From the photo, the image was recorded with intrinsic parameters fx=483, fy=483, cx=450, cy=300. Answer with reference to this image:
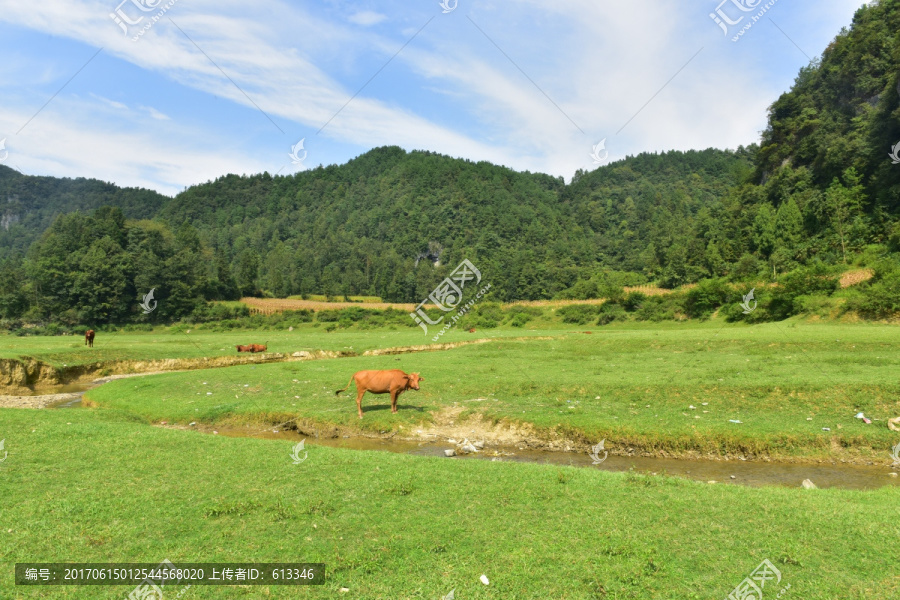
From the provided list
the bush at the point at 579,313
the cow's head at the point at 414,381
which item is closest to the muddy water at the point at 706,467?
the cow's head at the point at 414,381

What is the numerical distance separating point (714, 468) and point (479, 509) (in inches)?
333

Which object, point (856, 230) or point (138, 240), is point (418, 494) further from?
point (138, 240)

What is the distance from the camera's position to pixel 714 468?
1340 centimetres

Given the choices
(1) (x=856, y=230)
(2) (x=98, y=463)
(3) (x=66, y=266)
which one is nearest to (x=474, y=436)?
(2) (x=98, y=463)

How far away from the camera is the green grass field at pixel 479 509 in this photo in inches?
256

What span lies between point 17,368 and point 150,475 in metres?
25.9

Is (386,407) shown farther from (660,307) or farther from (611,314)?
(660,307)

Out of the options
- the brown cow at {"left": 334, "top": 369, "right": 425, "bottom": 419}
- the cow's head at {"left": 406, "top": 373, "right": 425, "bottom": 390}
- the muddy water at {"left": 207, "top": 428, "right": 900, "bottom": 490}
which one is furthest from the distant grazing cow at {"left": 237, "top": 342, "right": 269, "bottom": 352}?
the muddy water at {"left": 207, "top": 428, "right": 900, "bottom": 490}

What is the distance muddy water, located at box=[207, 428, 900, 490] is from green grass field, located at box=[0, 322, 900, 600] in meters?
0.65

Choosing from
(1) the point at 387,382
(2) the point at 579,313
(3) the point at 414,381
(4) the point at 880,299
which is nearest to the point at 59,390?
(1) the point at 387,382

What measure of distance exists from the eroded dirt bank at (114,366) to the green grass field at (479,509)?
15359mm

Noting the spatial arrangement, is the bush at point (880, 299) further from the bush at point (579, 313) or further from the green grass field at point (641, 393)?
the bush at point (579, 313)

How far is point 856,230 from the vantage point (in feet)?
174

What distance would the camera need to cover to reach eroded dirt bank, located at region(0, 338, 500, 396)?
2755 centimetres
